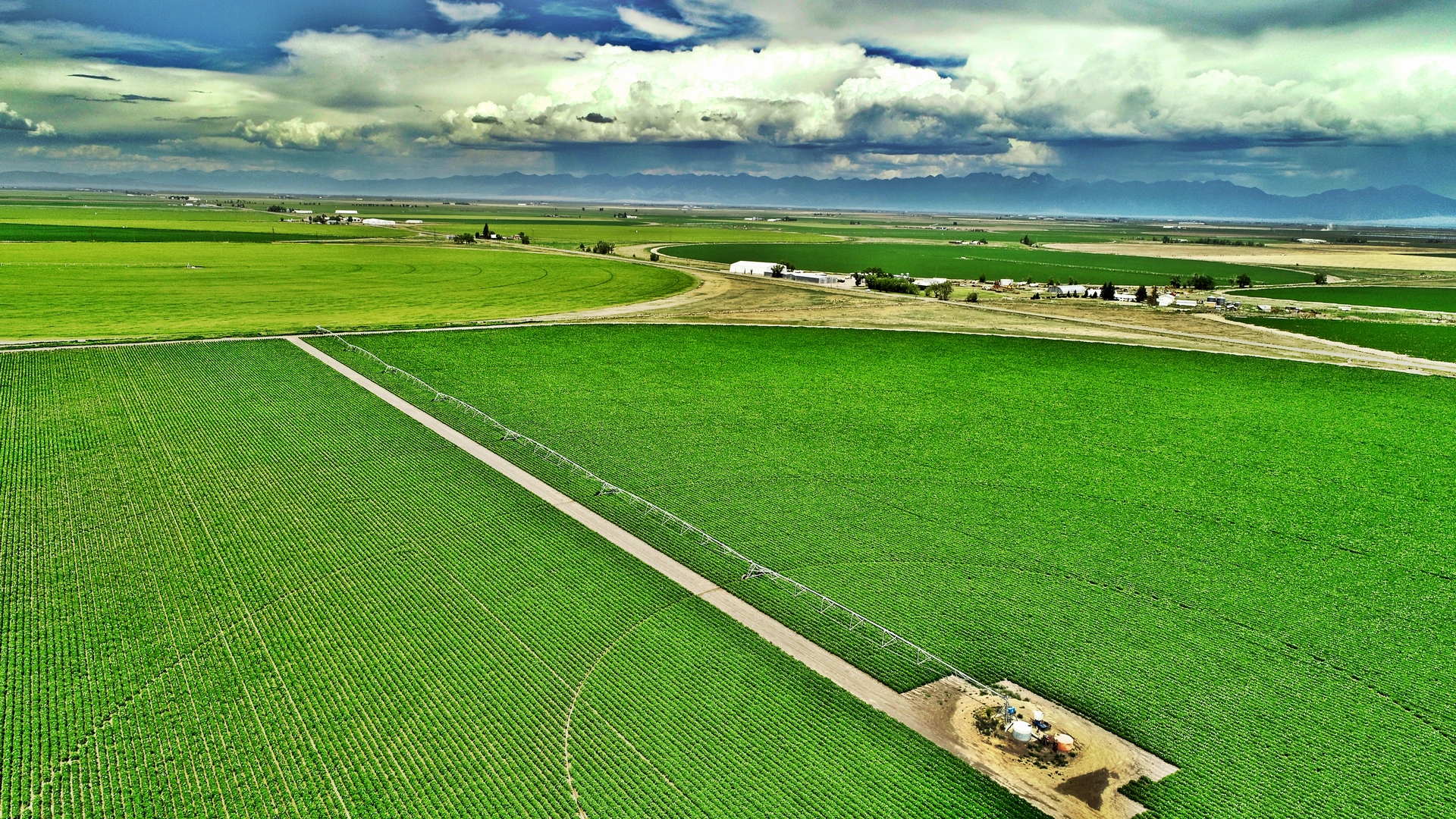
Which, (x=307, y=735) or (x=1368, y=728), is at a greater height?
(x=1368, y=728)

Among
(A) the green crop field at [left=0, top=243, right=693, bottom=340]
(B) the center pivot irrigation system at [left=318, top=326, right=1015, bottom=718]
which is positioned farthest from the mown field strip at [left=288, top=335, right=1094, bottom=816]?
(A) the green crop field at [left=0, top=243, right=693, bottom=340]

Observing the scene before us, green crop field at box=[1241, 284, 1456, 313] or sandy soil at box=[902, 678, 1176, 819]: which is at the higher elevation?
green crop field at box=[1241, 284, 1456, 313]

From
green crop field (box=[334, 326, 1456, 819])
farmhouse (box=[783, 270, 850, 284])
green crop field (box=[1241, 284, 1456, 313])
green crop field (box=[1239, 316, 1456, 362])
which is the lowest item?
green crop field (box=[334, 326, 1456, 819])

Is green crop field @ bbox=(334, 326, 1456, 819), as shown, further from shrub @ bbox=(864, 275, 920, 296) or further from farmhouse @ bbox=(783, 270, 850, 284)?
farmhouse @ bbox=(783, 270, 850, 284)

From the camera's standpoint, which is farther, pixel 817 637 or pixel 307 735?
pixel 817 637

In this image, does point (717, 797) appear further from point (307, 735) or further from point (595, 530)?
point (595, 530)

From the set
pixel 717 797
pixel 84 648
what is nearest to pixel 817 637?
pixel 717 797
